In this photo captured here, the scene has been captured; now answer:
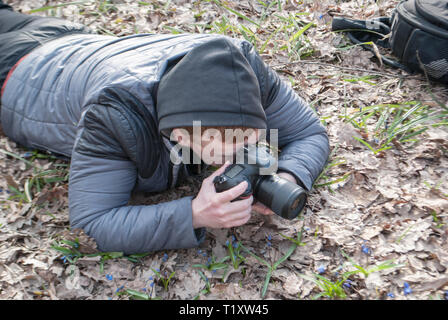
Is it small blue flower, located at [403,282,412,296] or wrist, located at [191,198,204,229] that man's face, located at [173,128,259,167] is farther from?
small blue flower, located at [403,282,412,296]

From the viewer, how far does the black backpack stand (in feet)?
9.27

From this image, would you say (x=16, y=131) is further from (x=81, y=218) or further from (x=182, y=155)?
(x=182, y=155)

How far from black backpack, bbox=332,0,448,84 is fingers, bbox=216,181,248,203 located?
2081mm

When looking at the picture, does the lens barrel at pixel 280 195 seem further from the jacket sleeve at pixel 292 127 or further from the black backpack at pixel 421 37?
the black backpack at pixel 421 37

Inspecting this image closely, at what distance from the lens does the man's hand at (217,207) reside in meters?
1.91

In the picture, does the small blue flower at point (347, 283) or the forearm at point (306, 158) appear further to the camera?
the forearm at point (306, 158)

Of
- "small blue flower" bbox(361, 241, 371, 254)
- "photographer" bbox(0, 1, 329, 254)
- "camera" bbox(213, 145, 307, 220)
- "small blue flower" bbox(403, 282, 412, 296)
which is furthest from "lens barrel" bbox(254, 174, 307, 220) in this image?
"small blue flower" bbox(403, 282, 412, 296)

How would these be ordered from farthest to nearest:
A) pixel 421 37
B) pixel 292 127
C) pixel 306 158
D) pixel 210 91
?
1. pixel 421 37
2. pixel 292 127
3. pixel 306 158
4. pixel 210 91

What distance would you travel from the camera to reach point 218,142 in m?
1.83

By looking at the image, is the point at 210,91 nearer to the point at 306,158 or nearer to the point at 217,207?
the point at 217,207

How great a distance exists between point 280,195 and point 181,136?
Answer: 0.61 metres

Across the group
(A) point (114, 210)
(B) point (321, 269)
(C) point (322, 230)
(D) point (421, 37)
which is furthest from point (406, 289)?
(D) point (421, 37)

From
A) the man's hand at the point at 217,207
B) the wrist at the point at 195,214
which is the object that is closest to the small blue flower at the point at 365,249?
the man's hand at the point at 217,207
